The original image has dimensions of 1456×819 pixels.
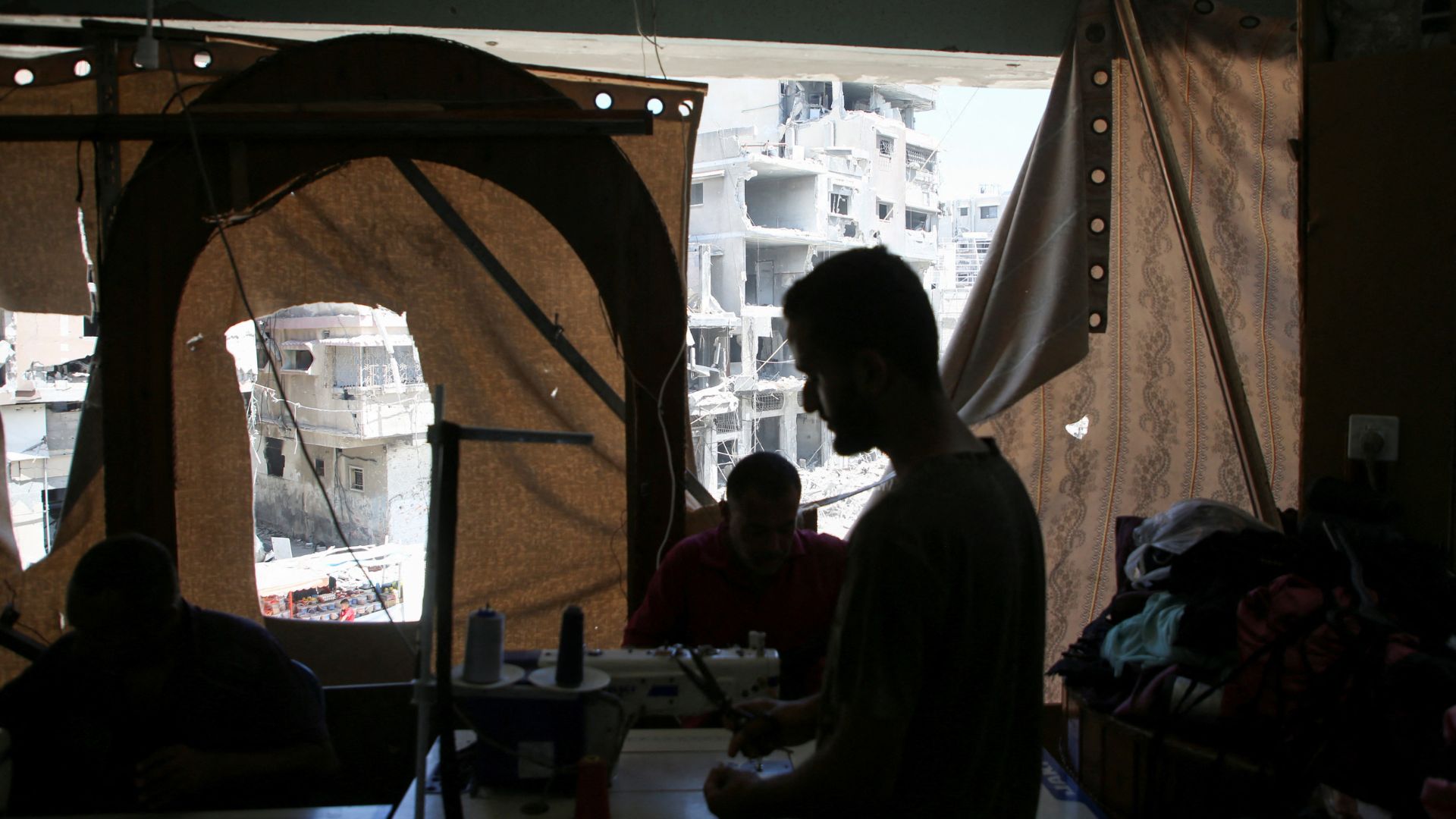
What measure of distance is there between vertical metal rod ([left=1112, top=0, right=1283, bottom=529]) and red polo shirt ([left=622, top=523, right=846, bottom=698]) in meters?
1.22

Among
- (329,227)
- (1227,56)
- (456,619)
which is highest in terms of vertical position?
(1227,56)

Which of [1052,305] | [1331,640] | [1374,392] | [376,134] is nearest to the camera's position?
[1331,640]

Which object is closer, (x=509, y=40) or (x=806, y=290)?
(x=806, y=290)

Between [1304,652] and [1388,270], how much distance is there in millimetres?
973

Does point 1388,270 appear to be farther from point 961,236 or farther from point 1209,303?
point 961,236

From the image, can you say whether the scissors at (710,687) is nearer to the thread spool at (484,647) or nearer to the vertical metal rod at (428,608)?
the thread spool at (484,647)

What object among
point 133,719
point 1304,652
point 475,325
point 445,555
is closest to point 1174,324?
point 1304,652

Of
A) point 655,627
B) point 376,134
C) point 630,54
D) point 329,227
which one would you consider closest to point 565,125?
point 376,134

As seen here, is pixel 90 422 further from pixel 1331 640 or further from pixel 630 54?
pixel 1331 640

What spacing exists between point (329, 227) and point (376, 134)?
332 mm

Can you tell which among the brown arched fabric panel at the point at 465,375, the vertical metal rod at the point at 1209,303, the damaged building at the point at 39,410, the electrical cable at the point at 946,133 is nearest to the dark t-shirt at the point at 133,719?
the brown arched fabric panel at the point at 465,375

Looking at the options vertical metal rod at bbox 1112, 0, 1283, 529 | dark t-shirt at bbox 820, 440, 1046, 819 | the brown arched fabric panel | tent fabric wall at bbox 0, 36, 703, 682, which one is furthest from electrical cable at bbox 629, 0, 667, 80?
dark t-shirt at bbox 820, 440, 1046, 819

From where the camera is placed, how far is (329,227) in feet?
7.68

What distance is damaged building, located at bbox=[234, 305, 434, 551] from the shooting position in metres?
2.92
